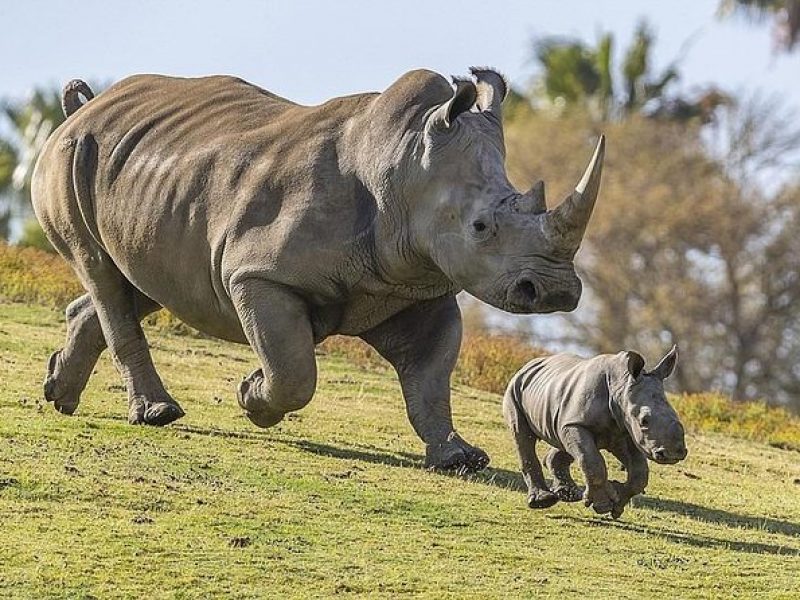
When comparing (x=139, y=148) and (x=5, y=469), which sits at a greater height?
(x=139, y=148)

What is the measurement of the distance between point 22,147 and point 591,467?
37.5 metres

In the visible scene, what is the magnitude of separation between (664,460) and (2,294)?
11167mm

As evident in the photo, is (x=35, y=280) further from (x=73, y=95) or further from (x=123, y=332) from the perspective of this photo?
(x=123, y=332)

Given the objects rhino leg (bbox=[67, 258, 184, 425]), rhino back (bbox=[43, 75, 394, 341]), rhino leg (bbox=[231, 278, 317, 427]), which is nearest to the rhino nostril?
rhino back (bbox=[43, 75, 394, 341])

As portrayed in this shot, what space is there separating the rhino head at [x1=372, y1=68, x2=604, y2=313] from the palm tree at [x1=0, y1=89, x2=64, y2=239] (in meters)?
33.6

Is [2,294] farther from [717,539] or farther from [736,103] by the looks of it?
[736,103]

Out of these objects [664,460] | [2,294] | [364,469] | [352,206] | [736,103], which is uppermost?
[352,206]

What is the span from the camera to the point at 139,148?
13.6 meters

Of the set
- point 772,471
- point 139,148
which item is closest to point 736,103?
point 772,471

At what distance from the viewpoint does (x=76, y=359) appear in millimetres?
14398

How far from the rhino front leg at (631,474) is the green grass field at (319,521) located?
21cm

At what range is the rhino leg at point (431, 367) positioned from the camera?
41.8 feet

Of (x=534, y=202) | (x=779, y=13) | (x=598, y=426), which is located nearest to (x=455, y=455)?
(x=598, y=426)

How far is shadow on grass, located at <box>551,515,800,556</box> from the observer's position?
12055 mm
